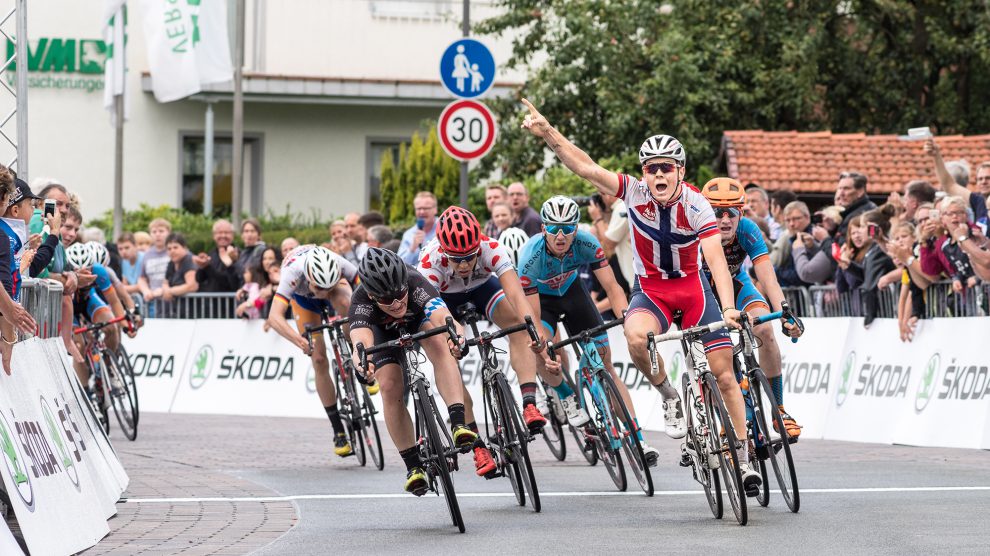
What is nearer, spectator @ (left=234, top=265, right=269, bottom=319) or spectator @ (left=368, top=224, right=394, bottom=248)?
spectator @ (left=368, top=224, right=394, bottom=248)

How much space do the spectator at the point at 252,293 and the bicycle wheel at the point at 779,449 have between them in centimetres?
1169

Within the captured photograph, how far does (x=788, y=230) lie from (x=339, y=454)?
562 cm

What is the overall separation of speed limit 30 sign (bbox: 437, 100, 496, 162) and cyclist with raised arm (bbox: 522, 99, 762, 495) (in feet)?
23.0

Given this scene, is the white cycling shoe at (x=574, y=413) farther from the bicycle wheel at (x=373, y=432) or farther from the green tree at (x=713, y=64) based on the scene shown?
the green tree at (x=713, y=64)

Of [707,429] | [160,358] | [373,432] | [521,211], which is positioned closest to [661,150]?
[707,429]

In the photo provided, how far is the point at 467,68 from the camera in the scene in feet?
58.2

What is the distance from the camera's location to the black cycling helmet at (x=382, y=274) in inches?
404

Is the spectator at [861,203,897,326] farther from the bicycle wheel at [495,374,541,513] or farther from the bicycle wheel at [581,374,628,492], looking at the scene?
the bicycle wheel at [495,374,541,513]

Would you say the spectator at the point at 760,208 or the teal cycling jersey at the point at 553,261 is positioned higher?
the spectator at the point at 760,208

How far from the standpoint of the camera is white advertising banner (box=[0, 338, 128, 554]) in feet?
26.9

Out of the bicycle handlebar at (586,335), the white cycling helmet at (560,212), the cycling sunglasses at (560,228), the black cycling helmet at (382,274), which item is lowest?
the bicycle handlebar at (586,335)

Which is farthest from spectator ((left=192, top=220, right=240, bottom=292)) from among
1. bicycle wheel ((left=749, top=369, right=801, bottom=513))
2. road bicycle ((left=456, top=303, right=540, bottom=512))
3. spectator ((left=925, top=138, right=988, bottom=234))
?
bicycle wheel ((left=749, top=369, right=801, bottom=513))

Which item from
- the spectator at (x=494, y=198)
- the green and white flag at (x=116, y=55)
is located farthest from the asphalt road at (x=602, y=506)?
the green and white flag at (x=116, y=55)

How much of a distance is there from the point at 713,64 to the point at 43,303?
23412mm
